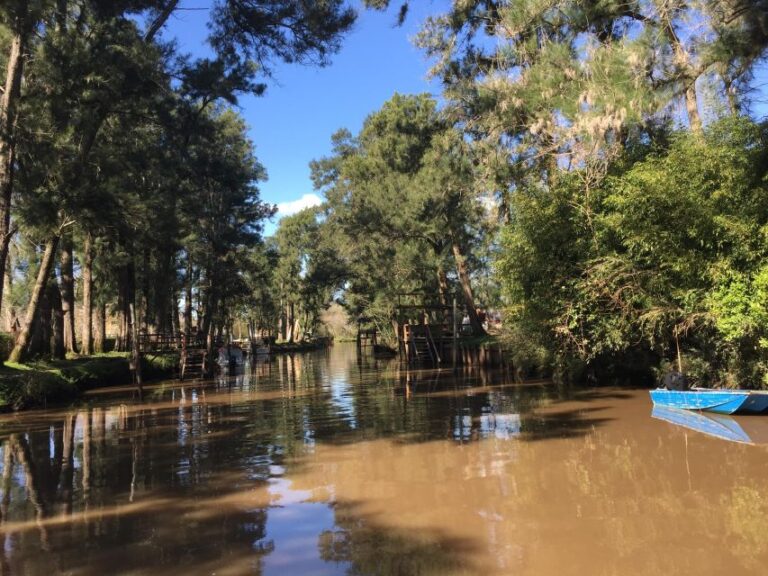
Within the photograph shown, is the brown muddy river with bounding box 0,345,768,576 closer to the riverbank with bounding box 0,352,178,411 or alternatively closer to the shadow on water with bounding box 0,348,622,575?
the shadow on water with bounding box 0,348,622,575

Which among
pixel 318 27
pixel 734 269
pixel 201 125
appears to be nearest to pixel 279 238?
pixel 201 125

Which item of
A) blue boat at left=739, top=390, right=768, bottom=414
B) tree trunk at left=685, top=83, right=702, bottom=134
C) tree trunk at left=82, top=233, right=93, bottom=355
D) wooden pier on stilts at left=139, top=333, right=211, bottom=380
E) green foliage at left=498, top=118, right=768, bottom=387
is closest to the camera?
blue boat at left=739, top=390, right=768, bottom=414

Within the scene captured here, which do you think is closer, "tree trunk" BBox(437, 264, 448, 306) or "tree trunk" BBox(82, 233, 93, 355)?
"tree trunk" BBox(82, 233, 93, 355)

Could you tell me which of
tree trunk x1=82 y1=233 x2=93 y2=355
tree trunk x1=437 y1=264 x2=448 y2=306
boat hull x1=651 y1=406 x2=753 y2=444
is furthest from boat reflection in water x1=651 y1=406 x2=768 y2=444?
tree trunk x1=82 y1=233 x2=93 y2=355

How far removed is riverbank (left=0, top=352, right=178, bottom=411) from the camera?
15.2 meters

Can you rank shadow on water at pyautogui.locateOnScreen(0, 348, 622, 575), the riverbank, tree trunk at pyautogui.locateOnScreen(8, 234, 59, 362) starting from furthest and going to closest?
tree trunk at pyautogui.locateOnScreen(8, 234, 59, 362) → the riverbank → shadow on water at pyautogui.locateOnScreen(0, 348, 622, 575)

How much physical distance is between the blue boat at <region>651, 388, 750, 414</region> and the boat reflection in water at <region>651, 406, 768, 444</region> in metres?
0.11

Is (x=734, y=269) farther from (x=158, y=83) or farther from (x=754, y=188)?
(x=158, y=83)

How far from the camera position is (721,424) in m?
10.2

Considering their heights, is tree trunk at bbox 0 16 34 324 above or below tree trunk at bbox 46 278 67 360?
above

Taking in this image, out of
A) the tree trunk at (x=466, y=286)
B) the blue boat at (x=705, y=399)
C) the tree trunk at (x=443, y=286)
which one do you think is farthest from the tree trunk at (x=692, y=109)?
the tree trunk at (x=443, y=286)

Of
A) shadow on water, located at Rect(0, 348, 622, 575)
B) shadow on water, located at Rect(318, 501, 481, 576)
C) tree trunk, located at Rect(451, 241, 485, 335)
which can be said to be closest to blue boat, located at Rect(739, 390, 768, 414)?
shadow on water, located at Rect(0, 348, 622, 575)

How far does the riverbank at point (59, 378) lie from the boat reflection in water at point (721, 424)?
15.2 m

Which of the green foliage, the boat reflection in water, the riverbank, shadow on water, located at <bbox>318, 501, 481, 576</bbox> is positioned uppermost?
the green foliage
